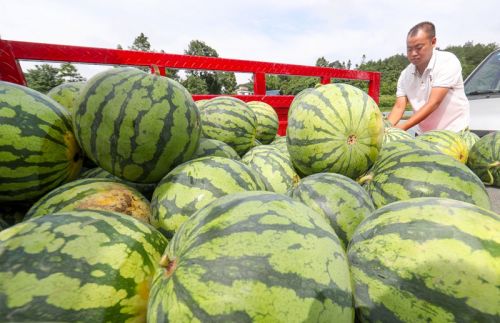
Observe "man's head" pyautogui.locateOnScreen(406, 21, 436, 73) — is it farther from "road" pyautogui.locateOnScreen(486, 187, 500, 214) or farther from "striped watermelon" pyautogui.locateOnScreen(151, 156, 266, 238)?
"striped watermelon" pyautogui.locateOnScreen(151, 156, 266, 238)

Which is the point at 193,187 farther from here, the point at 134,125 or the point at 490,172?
the point at 490,172

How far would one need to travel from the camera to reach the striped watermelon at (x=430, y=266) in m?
0.90

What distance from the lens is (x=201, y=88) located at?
1745 inches

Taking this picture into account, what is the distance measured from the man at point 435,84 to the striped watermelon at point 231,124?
3.21 metres

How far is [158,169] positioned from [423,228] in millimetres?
1314

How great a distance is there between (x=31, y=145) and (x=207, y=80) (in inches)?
1861

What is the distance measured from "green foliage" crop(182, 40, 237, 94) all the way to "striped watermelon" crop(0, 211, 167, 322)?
4238 cm

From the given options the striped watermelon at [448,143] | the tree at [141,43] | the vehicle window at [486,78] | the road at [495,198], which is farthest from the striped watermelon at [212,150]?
the tree at [141,43]

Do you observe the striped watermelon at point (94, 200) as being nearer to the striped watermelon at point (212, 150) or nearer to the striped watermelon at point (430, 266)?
the striped watermelon at point (212, 150)

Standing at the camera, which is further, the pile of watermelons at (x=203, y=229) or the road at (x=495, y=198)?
the road at (x=495, y=198)

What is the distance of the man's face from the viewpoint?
507cm

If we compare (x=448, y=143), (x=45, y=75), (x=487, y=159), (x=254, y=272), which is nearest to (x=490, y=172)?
(x=487, y=159)

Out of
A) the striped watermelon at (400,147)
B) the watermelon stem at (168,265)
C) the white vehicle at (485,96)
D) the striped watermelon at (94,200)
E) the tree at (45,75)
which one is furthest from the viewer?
the tree at (45,75)

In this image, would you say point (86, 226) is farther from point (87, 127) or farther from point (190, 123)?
point (190, 123)
